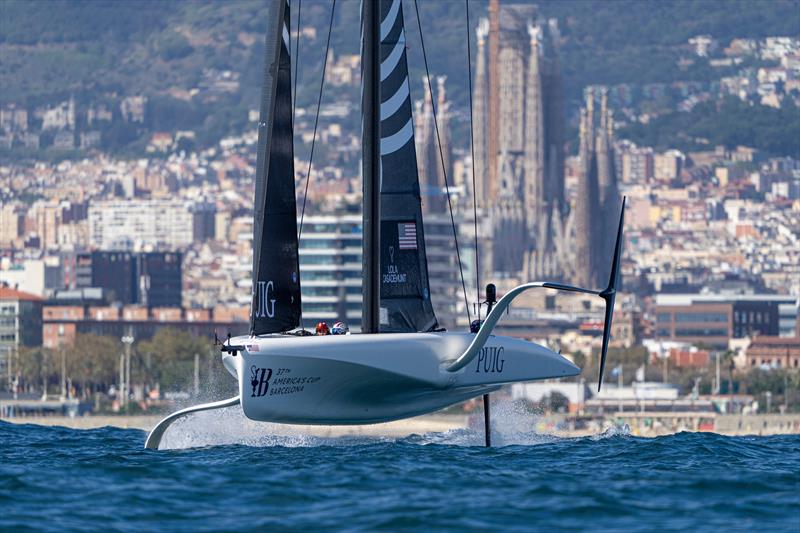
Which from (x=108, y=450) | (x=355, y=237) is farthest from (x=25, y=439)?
(x=355, y=237)

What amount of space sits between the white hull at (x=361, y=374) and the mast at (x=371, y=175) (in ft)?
2.98

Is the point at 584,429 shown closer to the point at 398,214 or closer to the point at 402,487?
the point at 398,214

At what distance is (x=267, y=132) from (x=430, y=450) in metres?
3.71

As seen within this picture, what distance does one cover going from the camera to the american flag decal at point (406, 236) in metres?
25.1

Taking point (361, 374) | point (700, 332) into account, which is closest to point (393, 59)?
point (361, 374)

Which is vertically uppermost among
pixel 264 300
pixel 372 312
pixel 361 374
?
pixel 264 300

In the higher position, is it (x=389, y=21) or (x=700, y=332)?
(x=389, y=21)

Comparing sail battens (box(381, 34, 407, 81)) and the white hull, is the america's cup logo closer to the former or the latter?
the white hull

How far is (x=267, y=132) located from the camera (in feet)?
77.6

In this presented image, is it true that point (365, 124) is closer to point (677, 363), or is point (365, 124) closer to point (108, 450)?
point (108, 450)

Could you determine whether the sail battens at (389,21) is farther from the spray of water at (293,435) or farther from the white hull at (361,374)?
the spray of water at (293,435)

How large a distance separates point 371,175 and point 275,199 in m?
1.50

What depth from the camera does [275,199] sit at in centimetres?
2369

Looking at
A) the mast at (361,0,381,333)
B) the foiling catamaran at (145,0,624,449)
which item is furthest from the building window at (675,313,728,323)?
the mast at (361,0,381,333)
